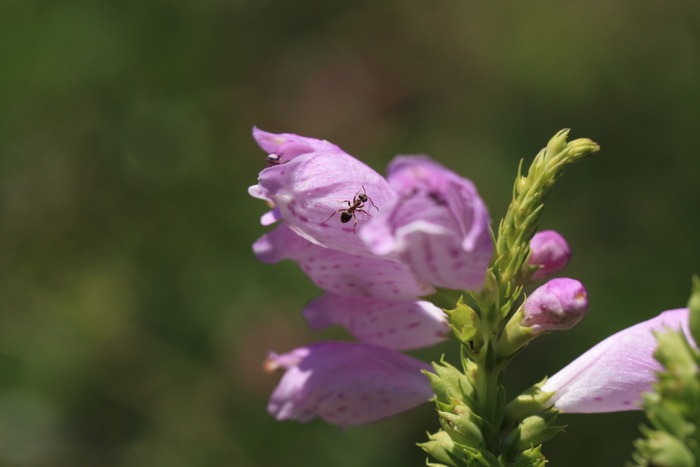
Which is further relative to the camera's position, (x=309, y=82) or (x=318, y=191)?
(x=309, y=82)

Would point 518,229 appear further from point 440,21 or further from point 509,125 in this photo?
point 440,21

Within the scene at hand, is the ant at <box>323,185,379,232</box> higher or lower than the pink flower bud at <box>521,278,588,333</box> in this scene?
higher

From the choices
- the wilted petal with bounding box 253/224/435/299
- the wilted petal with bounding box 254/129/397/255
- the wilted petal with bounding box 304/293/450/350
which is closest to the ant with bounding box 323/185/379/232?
the wilted petal with bounding box 254/129/397/255

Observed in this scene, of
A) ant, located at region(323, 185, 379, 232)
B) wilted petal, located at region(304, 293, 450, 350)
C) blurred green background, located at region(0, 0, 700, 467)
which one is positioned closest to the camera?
ant, located at region(323, 185, 379, 232)

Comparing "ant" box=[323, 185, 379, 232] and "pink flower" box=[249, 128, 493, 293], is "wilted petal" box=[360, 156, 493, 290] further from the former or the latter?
"ant" box=[323, 185, 379, 232]

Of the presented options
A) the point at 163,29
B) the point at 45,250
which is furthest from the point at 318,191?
the point at 163,29

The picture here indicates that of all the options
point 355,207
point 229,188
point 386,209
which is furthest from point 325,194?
point 229,188

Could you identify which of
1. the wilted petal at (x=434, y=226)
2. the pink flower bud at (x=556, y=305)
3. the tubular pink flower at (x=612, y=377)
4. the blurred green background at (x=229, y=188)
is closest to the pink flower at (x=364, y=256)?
the wilted petal at (x=434, y=226)
